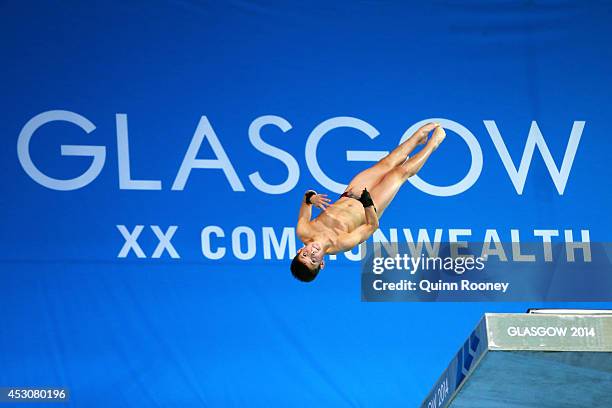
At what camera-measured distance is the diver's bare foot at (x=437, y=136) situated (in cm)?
639

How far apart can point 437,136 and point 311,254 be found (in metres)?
1.18

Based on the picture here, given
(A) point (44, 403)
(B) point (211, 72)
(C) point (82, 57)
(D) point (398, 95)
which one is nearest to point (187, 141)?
(B) point (211, 72)

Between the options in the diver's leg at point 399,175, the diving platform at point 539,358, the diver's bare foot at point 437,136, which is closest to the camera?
the diving platform at point 539,358

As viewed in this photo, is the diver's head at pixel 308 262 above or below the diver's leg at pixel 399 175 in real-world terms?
below

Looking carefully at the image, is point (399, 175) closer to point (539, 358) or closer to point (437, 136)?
point (437, 136)

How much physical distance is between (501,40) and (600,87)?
0.76 metres

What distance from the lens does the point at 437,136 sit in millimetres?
6391

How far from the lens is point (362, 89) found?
6.54 meters

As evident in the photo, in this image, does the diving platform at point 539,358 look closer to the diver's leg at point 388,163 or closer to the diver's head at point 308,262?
A: the diver's head at point 308,262

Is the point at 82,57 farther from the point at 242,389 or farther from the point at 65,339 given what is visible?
the point at 242,389

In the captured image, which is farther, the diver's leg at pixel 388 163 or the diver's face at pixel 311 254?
the diver's leg at pixel 388 163

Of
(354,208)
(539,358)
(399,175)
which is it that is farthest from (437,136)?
(539,358)

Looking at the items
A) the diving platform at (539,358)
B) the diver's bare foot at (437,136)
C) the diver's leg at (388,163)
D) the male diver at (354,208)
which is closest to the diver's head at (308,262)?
the male diver at (354,208)

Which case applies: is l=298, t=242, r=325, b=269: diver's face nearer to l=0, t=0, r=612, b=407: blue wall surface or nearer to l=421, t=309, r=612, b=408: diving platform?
l=0, t=0, r=612, b=407: blue wall surface
